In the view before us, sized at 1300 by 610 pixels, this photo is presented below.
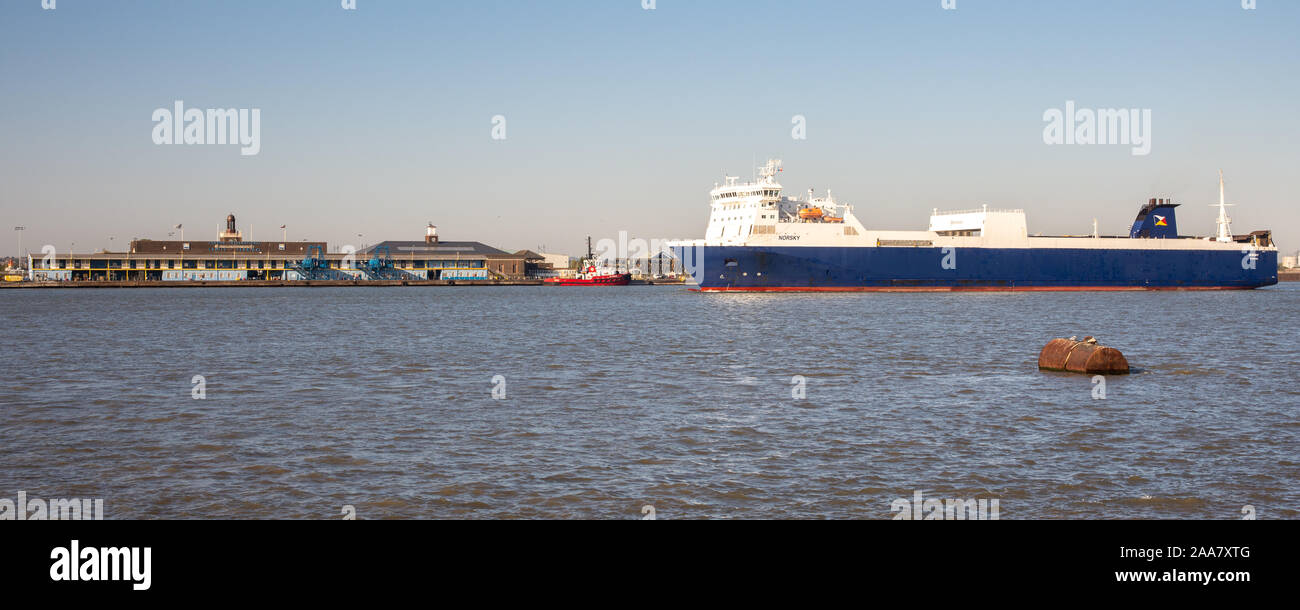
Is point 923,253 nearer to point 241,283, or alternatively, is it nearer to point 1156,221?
point 1156,221

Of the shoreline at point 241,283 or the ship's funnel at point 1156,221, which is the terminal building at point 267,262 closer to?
the shoreline at point 241,283

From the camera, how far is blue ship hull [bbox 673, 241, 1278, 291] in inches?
3214

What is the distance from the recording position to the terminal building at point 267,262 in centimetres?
15812

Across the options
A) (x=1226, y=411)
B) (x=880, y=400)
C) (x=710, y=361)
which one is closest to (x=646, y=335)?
(x=710, y=361)

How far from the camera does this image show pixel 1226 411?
17.4 meters

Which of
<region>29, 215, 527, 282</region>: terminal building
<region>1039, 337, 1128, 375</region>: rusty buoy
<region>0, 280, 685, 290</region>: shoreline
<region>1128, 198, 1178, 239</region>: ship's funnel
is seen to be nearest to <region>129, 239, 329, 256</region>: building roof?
<region>29, 215, 527, 282</region>: terminal building

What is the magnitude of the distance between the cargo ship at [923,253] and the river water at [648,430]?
161ft

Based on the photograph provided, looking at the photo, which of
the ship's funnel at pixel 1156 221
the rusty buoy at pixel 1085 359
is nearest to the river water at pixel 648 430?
the rusty buoy at pixel 1085 359

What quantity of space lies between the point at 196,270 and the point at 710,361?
15310cm

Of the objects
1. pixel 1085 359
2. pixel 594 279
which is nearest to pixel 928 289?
pixel 1085 359

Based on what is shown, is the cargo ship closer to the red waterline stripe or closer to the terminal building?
the red waterline stripe

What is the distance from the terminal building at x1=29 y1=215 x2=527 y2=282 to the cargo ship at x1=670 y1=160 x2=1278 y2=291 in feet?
297

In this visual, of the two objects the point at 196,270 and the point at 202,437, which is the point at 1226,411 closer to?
the point at 202,437

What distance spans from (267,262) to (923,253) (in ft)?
396
